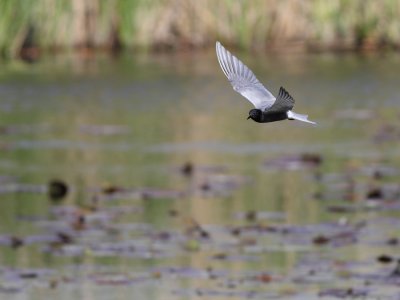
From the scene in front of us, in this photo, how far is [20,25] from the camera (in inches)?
845

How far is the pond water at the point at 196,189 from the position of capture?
8.27 metres

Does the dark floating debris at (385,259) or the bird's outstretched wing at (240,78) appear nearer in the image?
the bird's outstretched wing at (240,78)

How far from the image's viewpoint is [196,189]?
11.2m

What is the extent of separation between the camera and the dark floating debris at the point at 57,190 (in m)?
10.9

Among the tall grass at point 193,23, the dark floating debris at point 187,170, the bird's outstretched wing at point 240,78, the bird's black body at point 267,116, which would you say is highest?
the tall grass at point 193,23

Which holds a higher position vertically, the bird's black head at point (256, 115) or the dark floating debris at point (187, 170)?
the bird's black head at point (256, 115)

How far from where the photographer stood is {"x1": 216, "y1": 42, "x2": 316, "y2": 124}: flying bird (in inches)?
191

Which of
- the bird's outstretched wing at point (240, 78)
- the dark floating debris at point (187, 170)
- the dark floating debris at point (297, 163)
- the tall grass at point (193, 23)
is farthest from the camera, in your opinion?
the tall grass at point (193, 23)

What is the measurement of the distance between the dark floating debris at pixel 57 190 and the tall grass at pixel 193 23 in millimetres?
10128

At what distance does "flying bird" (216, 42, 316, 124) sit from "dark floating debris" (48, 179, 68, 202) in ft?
18.2

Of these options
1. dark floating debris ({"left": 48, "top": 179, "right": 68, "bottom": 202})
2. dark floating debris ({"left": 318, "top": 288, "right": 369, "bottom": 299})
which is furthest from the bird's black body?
dark floating debris ({"left": 48, "top": 179, "right": 68, "bottom": 202})

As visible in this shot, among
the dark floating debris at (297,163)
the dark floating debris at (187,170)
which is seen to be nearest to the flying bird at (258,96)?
the dark floating debris at (187,170)

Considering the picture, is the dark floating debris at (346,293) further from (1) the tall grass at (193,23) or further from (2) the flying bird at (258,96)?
(1) the tall grass at (193,23)

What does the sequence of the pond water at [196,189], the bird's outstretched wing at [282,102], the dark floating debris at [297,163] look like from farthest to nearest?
the dark floating debris at [297,163] → the pond water at [196,189] → the bird's outstretched wing at [282,102]
